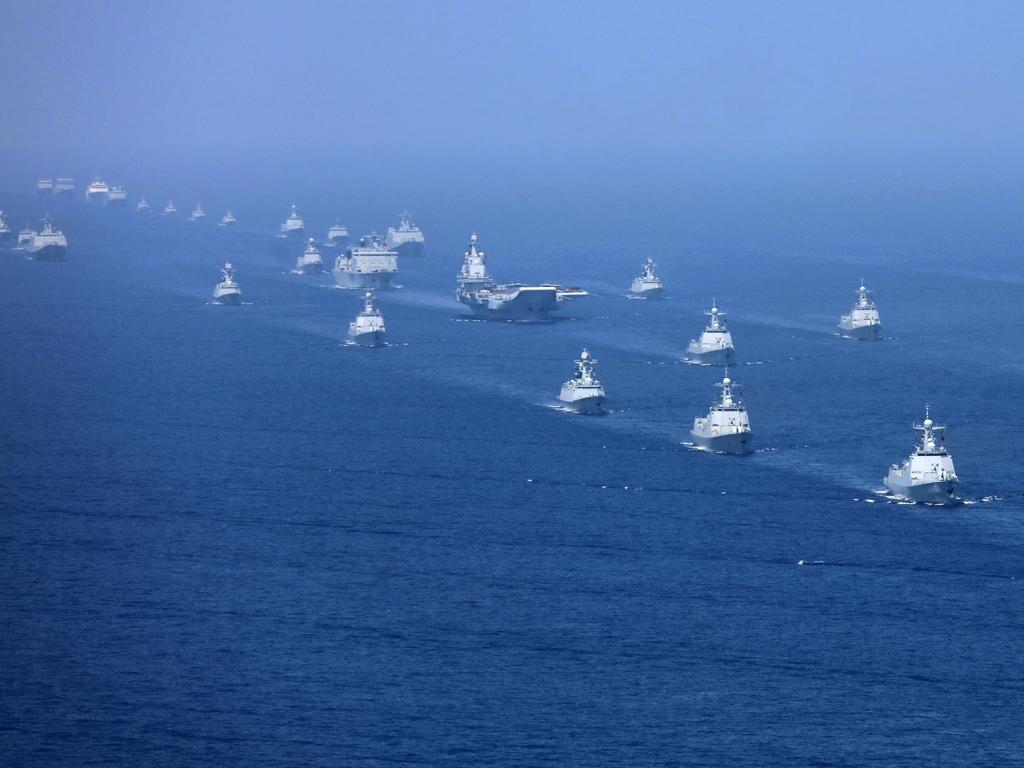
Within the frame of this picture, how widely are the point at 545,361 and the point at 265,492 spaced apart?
6198cm

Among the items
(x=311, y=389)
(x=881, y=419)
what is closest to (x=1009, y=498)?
(x=881, y=419)

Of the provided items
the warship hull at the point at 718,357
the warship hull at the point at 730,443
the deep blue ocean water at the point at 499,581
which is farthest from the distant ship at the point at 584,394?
the warship hull at the point at 718,357

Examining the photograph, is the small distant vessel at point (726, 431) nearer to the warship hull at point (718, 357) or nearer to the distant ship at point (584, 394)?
the distant ship at point (584, 394)

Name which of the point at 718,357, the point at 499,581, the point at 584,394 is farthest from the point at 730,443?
the point at 718,357

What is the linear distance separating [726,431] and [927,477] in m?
19.1

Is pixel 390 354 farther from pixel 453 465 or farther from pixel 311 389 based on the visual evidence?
pixel 453 465

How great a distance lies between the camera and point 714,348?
190 meters

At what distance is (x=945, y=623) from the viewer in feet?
350

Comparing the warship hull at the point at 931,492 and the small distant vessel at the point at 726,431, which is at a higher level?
the small distant vessel at the point at 726,431

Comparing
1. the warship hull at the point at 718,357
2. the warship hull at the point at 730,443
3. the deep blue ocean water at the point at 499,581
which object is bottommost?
the deep blue ocean water at the point at 499,581

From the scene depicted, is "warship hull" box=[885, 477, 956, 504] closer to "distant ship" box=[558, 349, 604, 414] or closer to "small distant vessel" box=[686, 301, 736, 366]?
"distant ship" box=[558, 349, 604, 414]

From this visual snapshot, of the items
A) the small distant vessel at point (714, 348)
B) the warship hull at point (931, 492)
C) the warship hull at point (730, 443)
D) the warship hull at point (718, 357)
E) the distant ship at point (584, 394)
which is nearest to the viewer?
the warship hull at point (931, 492)

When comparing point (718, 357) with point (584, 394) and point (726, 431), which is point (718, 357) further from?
point (726, 431)

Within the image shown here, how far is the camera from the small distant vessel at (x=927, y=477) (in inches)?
5202
